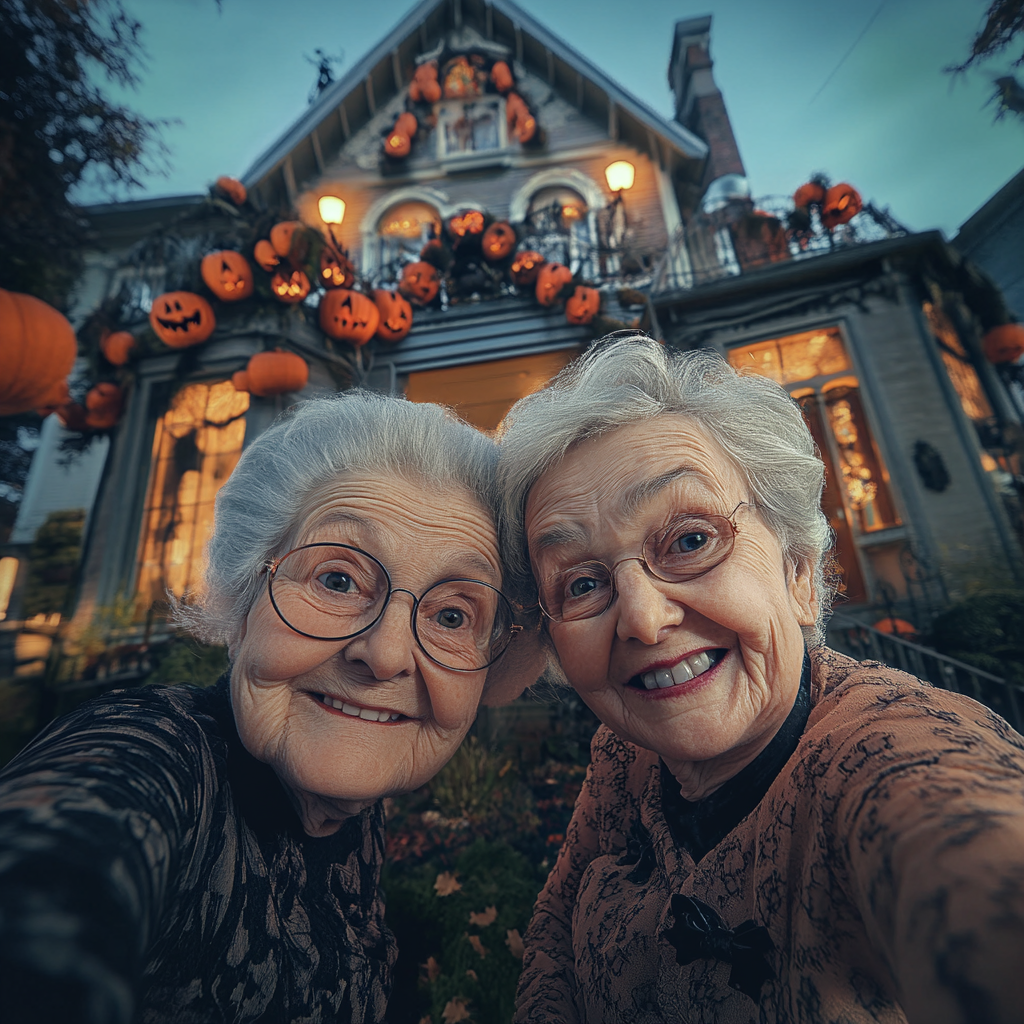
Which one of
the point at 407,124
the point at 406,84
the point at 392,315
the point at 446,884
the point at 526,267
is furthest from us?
the point at 406,84

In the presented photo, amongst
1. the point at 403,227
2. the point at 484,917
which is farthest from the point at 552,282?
the point at 484,917

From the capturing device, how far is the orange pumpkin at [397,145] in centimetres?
1080

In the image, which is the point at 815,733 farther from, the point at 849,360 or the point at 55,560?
the point at 55,560

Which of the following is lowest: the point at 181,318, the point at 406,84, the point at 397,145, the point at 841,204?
the point at 181,318

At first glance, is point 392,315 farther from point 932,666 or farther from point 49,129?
point 932,666

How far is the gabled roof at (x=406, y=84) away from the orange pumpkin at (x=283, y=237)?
16.2 ft

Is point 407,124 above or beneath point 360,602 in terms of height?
above

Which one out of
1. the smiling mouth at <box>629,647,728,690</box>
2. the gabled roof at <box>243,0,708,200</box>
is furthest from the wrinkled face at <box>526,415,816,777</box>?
the gabled roof at <box>243,0,708,200</box>

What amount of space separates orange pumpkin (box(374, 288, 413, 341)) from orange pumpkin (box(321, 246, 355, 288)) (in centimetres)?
55

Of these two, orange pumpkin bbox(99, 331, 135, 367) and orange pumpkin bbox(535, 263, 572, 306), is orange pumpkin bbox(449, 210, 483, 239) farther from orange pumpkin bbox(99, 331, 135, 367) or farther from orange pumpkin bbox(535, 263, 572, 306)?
orange pumpkin bbox(99, 331, 135, 367)

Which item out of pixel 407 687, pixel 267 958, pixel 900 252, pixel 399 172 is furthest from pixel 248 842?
pixel 399 172

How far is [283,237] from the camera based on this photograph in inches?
267

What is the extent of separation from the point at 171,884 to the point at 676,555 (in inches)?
48.6

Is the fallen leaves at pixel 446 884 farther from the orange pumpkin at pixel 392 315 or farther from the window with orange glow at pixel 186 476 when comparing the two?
the orange pumpkin at pixel 392 315
